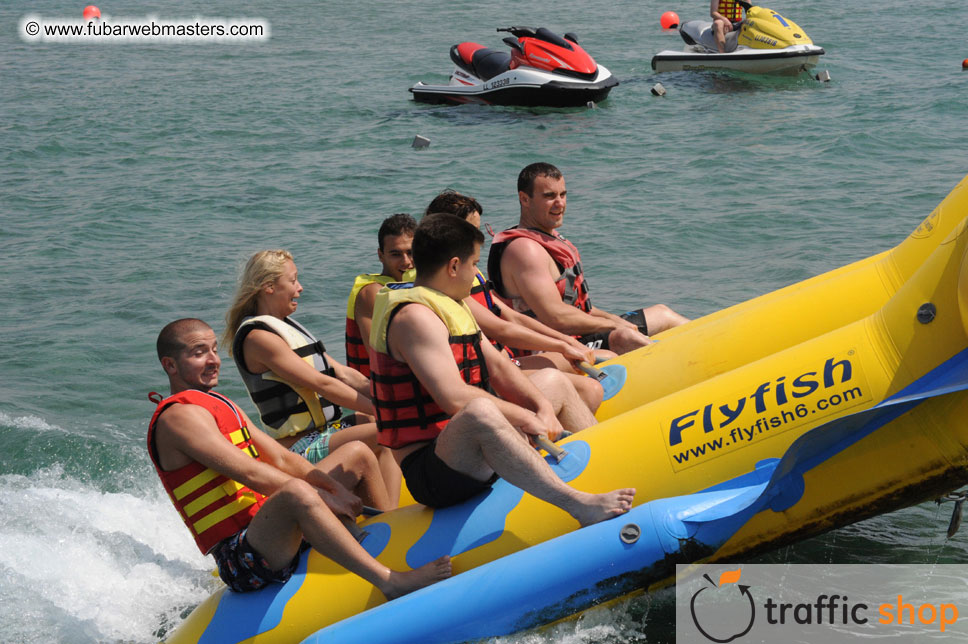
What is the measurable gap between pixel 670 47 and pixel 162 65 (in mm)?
7484

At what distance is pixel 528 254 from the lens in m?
4.79

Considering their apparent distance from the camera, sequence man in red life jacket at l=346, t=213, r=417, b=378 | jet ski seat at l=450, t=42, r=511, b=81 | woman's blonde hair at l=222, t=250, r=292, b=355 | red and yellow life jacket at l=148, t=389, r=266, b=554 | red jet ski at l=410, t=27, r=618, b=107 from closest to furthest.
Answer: red and yellow life jacket at l=148, t=389, r=266, b=554 < woman's blonde hair at l=222, t=250, r=292, b=355 < man in red life jacket at l=346, t=213, r=417, b=378 < red jet ski at l=410, t=27, r=618, b=107 < jet ski seat at l=450, t=42, r=511, b=81

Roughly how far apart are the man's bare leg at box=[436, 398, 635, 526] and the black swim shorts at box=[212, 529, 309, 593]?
668 mm

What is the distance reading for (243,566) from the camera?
3.52 metres

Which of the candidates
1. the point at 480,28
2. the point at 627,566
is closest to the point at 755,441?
the point at 627,566

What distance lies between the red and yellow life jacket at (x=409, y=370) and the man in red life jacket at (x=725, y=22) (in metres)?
10.8

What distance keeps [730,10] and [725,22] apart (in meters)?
0.24

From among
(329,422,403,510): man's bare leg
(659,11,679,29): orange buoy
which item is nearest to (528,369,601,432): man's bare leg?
(329,422,403,510): man's bare leg

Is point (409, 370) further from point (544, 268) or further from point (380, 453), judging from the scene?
point (544, 268)

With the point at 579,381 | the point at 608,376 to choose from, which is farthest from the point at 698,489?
the point at 608,376

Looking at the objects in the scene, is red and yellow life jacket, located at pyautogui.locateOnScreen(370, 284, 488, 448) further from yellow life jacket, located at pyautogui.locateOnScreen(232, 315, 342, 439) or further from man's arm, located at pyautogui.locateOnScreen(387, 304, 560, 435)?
yellow life jacket, located at pyautogui.locateOnScreen(232, 315, 342, 439)

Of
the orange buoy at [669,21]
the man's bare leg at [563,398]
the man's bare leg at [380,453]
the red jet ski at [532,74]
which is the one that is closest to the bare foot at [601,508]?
the man's bare leg at [563,398]

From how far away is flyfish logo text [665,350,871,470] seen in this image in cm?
338

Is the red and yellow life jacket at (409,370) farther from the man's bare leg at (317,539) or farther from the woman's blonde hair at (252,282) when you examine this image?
the woman's blonde hair at (252,282)
